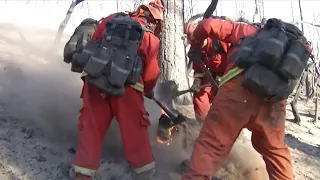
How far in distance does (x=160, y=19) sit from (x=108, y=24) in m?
0.73

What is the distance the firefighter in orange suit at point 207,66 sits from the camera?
18.4 ft

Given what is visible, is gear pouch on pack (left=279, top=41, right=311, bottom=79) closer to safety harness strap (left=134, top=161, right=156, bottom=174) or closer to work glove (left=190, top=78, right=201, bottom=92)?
safety harness strap (left=134, top=161, right=156, bottom=174)

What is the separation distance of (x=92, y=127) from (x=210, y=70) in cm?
249

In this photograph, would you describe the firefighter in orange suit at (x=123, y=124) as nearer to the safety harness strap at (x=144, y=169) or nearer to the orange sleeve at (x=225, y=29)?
the safety harness strap at (x=144, y=169)

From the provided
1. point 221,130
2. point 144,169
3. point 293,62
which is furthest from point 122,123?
point 293,62

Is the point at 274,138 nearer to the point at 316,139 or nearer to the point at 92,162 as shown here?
the point at 92,162

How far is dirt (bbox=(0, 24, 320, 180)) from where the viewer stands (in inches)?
163

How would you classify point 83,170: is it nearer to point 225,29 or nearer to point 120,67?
point 120,67

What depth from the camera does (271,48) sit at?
10.9ft

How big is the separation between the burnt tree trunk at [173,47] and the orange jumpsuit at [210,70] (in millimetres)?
577

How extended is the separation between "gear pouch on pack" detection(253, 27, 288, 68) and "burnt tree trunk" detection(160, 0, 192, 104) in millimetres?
3167

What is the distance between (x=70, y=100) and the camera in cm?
539

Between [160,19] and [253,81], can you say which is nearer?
[253,81]

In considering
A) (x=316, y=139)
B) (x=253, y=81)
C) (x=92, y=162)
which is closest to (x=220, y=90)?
(x=253, y=81)
